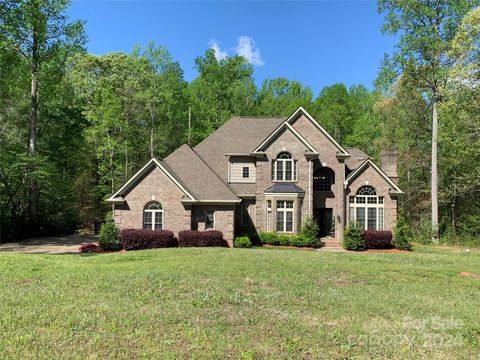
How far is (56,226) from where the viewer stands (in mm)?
33000

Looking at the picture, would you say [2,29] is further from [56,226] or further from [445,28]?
[445,28]

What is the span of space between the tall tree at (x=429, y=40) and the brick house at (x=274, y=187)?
642 centimetres

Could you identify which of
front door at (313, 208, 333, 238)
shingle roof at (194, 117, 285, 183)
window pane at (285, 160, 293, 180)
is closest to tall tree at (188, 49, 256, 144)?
shingle roof at (194, 117, 285, 183)

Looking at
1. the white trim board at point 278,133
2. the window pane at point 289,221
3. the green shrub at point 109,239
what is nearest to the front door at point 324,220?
the window pane at point 289,221

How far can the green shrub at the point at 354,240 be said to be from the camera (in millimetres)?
23688

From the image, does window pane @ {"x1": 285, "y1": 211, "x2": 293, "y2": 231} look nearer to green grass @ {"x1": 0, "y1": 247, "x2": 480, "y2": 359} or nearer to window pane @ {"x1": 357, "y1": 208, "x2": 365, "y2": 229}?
window pane @ {"x1": 357, "y1": 208, "x2": 365, "y2": 229}

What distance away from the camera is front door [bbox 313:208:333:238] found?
26.6 meters

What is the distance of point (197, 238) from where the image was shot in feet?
73.2

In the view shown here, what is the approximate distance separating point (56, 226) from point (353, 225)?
82.2 feet

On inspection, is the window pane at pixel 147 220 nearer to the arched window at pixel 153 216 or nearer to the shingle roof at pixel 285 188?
the arched window at pixel 153 216

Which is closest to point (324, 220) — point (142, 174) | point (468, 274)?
point (468, 274)

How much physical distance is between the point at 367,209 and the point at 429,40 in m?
13.2

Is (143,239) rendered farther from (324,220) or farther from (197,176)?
(324,220)

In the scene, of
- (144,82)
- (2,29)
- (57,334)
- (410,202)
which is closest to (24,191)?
(2,29)
